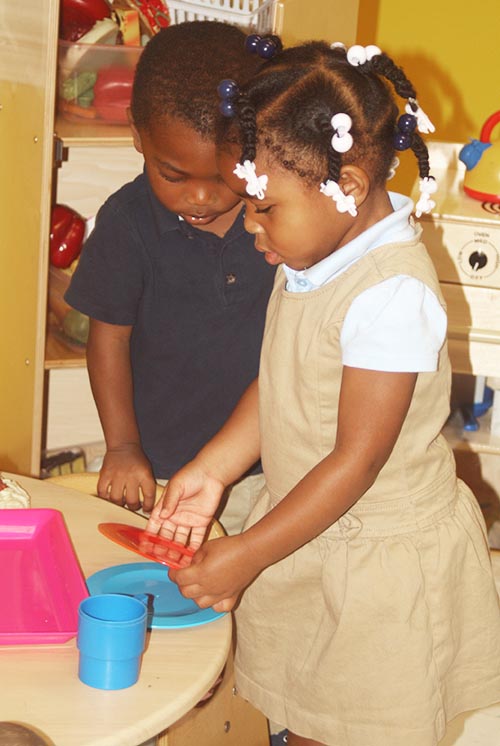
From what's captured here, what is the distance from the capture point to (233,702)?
1480mm

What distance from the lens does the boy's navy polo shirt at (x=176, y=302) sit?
1.54 metres

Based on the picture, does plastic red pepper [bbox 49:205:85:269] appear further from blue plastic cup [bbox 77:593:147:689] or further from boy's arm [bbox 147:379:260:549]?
blue plastic cup [bbox 77:593:147:689]

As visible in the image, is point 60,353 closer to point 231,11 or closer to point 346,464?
point 231,11

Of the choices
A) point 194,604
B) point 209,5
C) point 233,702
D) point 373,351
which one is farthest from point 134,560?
point 209,5

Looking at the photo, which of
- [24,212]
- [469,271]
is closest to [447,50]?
[469,271]

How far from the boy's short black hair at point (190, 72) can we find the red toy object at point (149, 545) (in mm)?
479

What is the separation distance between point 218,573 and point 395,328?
0.30m

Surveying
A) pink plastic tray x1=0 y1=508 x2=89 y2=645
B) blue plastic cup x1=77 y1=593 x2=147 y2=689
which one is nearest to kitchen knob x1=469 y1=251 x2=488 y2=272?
pink plastic tray x1=0 y1=508 x2=89 y2=645

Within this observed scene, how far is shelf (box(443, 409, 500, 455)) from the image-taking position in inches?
92.1

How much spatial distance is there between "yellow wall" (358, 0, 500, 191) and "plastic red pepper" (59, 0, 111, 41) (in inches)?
36.2

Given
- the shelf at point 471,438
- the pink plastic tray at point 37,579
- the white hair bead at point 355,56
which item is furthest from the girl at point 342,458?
the shelf at point 471,438

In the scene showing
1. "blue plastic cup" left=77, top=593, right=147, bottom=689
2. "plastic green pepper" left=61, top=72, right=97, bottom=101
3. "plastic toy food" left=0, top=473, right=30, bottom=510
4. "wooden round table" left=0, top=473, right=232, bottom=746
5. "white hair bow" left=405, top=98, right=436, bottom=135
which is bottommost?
"plastic toy food" left=0, top=473, right=30, bottom=510

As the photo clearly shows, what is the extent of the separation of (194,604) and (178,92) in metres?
0.63

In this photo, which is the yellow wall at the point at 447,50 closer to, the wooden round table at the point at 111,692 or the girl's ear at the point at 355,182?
the girl's ear at the point at 355,182
